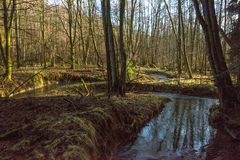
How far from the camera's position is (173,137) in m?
7.82

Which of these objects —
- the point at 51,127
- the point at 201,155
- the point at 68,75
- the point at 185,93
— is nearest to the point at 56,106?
the point at 51,127

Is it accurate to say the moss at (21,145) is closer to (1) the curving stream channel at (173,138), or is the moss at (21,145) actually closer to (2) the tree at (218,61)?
(1) the curving stream channel at (173,138)

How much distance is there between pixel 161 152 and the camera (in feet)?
21.2

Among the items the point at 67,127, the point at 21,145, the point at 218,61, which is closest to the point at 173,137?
the point at 218,61

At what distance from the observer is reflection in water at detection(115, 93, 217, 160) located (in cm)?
633

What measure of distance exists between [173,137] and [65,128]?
374 centimetres

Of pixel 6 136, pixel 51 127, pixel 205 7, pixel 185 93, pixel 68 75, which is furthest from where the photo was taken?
pixel 68 75

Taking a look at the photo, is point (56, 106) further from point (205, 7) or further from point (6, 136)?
point (205, 7)

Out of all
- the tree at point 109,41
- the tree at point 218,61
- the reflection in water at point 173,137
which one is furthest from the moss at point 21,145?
the tree at point 218,61

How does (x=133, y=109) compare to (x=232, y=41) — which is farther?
(x=232, y=41)

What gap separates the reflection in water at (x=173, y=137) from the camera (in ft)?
20.8

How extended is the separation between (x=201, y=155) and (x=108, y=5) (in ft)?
23.0

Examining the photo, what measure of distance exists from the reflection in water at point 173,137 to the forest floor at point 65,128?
0.44 m

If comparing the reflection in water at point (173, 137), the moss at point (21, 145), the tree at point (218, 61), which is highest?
the tree at point (218, 61)
